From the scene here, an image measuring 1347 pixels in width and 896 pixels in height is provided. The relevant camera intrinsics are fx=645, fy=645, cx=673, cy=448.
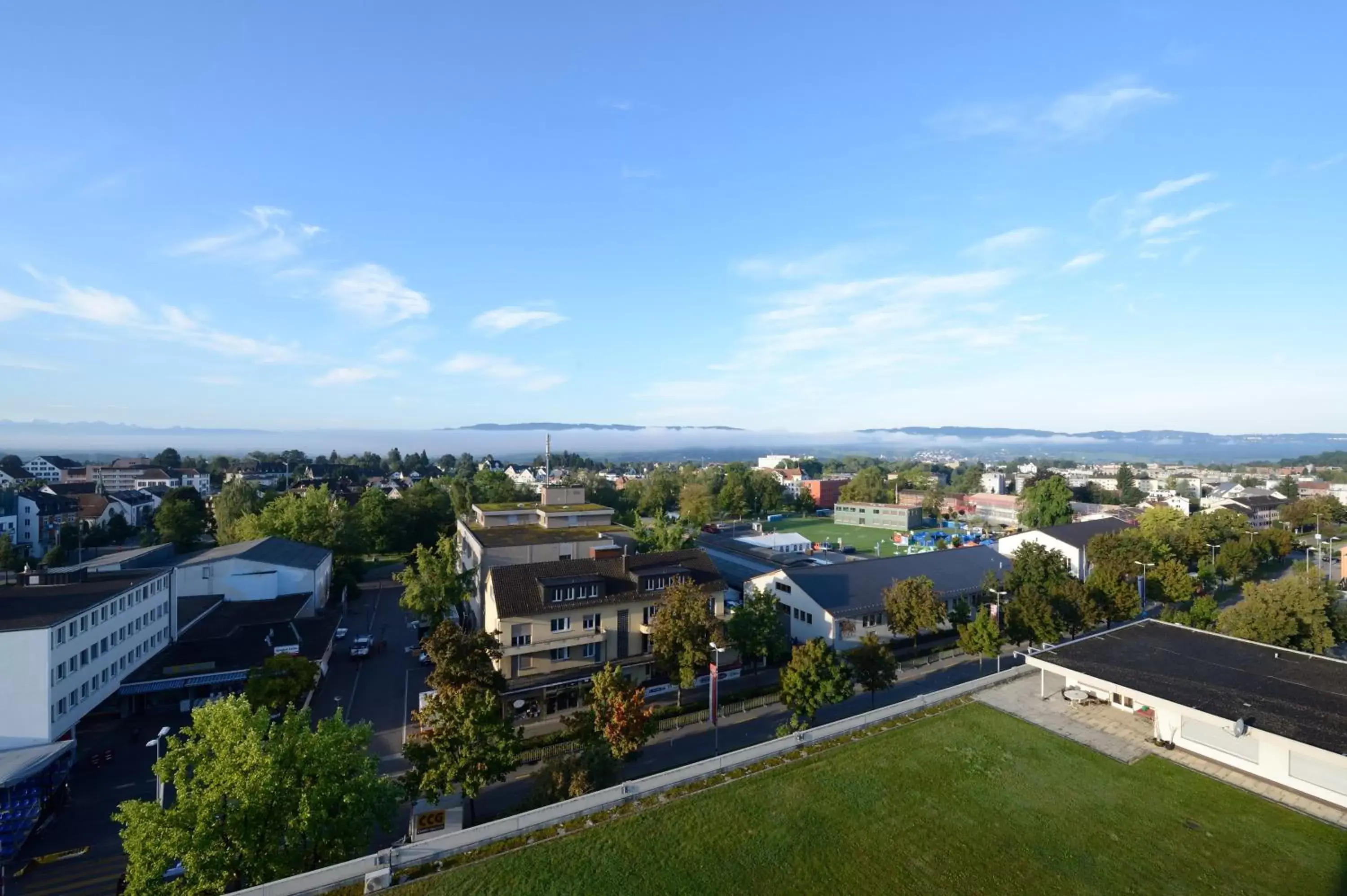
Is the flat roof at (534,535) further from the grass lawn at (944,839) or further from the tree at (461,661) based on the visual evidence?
the grass lawn at (944,839)

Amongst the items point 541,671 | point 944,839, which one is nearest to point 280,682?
point 541,671

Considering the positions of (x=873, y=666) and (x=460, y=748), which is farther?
(x=873, y=666)

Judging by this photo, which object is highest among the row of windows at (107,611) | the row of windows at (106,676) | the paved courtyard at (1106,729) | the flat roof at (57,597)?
the flat roof at (57,597)

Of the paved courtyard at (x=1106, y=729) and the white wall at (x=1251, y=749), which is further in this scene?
the paved courtyard at (x=1106, y=729)

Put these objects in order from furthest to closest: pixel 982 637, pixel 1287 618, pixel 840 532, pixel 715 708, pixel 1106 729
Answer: pixel 840 532, pixel 982 637, pixel 1287 618, pixel 715 708, pixel 1106 729

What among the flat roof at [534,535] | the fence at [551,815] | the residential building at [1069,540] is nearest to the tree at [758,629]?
the fence at [551,815]

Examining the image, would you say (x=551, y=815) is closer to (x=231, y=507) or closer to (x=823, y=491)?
(x=231, y=507)
